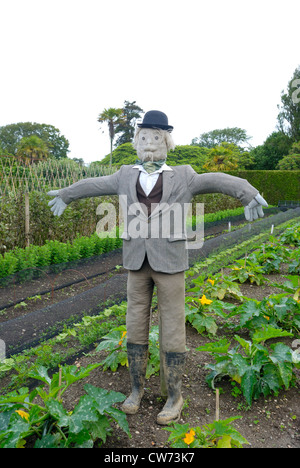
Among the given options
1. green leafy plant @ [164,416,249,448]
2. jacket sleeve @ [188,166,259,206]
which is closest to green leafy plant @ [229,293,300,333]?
jacket sleeve @ [188,166,259,206]

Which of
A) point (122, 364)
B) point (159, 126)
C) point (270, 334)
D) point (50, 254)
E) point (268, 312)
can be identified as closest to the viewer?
point (159, 126)

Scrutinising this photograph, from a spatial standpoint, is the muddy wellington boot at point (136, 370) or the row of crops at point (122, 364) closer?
the row of crops at point (122, 364)

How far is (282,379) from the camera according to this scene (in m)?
2.48

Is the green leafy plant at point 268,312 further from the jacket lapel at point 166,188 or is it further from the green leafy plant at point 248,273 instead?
the green leafy plant at point 248,273

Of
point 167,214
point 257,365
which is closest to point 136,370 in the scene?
point 257,365

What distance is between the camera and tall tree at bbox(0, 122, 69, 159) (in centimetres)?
4050

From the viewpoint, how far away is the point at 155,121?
237cm

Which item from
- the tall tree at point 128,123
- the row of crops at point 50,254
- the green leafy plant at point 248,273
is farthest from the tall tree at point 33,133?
the green leafy plant at point 248,273

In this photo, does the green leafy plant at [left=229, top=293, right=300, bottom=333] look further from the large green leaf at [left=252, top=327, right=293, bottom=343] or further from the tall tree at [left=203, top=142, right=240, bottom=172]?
the tall tree at [left=203, top=142, right=240, bottom=172]

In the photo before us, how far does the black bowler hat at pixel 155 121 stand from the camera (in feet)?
7.75

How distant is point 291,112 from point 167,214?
112ft

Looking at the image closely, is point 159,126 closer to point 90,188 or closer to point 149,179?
point 149,179
